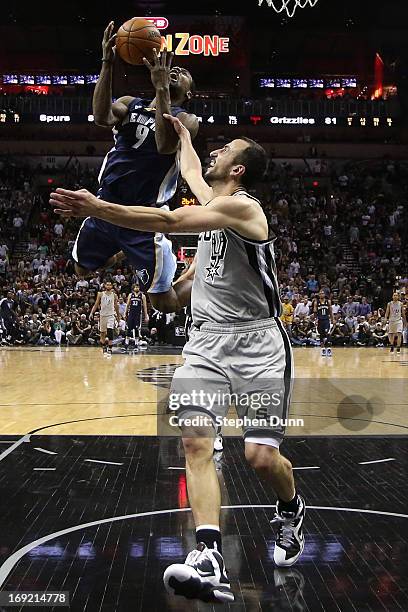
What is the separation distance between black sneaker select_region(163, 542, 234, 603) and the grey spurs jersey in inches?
43.5

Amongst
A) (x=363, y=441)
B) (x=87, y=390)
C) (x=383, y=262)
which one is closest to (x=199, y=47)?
(x=383, y=262)

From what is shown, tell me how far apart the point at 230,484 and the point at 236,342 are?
6.65ft

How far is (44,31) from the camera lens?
109 ft

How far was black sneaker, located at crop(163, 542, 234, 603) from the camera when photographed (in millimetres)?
3160

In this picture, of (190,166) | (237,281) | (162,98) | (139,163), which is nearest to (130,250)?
(139,163)

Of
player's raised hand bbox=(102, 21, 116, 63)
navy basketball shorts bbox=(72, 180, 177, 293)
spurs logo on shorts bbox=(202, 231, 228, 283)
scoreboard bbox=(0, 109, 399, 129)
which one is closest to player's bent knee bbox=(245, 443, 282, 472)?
spurs logo on shorts bbox=(202, 231, 228, 283)

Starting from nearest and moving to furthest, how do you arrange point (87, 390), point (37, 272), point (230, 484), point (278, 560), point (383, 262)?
point (278, 560) → point (230, 484) → point (87, 390) → point (37, 272) → point (383, 262)

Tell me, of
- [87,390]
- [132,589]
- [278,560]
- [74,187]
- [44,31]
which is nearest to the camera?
[132,589]

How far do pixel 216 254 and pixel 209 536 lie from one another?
1319 millimetres

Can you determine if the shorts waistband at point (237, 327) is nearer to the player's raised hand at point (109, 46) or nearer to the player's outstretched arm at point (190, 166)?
the player's outstretched arm at point (190, 166)

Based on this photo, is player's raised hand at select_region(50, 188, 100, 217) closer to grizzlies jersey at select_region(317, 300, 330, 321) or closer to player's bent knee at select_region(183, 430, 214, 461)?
player's bent knee at select_region(183, 430, 214, 461)

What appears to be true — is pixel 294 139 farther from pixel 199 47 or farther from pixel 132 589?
pixel 132 589

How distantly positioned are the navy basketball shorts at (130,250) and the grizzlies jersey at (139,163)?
98 mm

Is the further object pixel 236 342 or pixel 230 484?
pixel 230 484
